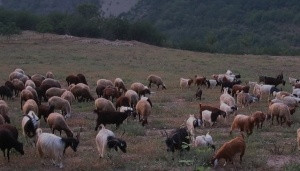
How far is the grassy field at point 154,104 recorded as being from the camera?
43.1ft

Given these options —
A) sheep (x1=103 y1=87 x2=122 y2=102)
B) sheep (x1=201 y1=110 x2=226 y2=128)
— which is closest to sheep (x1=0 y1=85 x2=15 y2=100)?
sheep (x1=103 y1=87 x2=122 y2=102)

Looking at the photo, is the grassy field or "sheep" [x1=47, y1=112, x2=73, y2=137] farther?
"sheep" [x1=47, y1=112, x2=73, y2=137]

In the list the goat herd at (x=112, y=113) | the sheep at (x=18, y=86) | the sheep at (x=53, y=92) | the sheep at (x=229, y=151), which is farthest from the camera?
the sheep at (x=18, y=86)

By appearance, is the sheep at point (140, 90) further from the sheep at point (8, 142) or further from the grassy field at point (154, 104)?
the sheep at point (8, 142)

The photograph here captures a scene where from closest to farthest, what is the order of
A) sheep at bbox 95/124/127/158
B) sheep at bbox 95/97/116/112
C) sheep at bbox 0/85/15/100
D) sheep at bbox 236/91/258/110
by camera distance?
1. sheep at bbox 95/124/127/158
2. sheep at bbox 95/97/116/112
3. sheep at bbox 236/91/258/110
4. sheep at bbox 0/85/15/100

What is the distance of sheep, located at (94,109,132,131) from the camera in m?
16.9

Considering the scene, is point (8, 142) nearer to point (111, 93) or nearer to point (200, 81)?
point (111, 93)

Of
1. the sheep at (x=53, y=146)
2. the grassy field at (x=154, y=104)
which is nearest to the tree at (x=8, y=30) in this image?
the grassy field at (x=154, y=104)

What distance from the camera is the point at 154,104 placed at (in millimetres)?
23328

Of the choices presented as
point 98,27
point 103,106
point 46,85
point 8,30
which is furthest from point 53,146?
point 98,27

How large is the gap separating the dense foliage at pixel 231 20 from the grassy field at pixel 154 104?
37053 mm

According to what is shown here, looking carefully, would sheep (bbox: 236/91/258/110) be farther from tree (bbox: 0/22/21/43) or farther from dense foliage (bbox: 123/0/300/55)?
dense foliage (bbox: 123/0/300/55)

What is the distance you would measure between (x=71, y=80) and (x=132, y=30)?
1897 inches

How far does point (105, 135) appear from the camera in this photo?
13.5m
